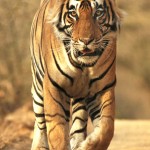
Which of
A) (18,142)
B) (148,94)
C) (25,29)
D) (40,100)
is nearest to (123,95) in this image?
(148,94)

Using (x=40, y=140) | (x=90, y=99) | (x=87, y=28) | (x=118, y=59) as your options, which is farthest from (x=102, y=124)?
(x=118, y=59)

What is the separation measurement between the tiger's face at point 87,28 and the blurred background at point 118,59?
24.3 feet

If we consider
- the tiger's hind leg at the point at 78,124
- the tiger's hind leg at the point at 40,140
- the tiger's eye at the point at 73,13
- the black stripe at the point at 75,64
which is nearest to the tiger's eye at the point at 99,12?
the tiger's eye at the point at 73,13

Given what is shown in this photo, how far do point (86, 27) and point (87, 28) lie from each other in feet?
0.04

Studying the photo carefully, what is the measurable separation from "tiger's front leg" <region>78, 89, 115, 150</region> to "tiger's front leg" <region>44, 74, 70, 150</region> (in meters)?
0.19

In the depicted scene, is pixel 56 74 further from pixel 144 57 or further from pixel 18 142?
pixel 144 57

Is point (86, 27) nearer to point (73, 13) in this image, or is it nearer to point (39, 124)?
point (73, 13)

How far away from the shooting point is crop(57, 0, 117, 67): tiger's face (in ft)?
20.6

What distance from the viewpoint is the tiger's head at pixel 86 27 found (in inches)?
247

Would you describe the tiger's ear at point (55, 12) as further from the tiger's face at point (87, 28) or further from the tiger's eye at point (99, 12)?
the tiger's eye at point (99, 12)

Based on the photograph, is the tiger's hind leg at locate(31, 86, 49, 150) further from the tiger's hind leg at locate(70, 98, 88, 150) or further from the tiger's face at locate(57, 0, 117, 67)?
the tiger's face at locate(57, 0, 117, 67)

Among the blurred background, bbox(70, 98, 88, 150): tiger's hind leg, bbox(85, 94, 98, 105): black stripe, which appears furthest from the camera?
the blurred background

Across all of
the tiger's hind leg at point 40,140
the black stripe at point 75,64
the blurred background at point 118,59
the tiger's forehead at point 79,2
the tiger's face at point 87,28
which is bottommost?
the blurred background at point 118,59

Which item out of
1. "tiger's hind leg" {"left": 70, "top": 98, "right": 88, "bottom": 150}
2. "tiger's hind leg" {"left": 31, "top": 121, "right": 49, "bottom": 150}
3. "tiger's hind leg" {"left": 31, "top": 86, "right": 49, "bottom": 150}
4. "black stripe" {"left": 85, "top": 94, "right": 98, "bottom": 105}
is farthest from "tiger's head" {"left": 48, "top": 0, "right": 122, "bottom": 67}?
"tiger's hind leg" {"left": 31, "top": 121, "right": 49, "bottom": 150}
